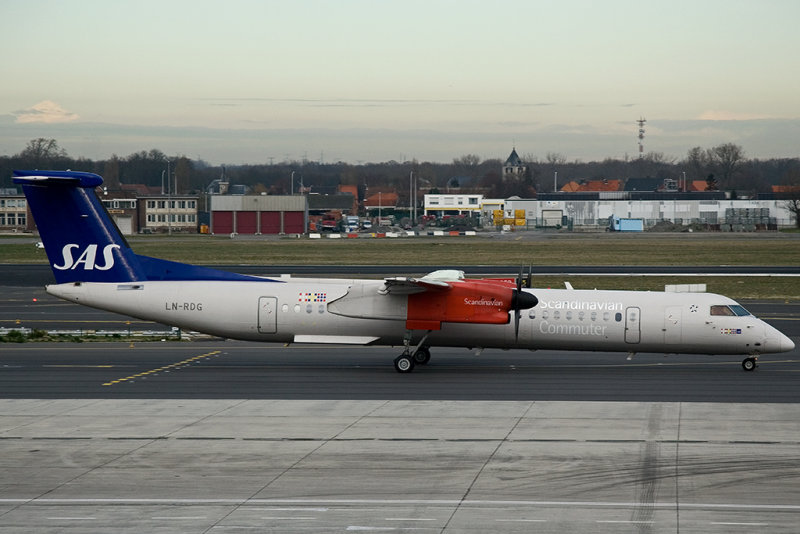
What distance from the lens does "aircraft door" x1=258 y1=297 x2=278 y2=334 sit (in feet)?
100

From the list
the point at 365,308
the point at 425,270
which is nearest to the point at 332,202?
the point at 425,270

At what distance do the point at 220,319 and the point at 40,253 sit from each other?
60.6 metres

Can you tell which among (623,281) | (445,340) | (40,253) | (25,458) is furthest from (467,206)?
(25,458)

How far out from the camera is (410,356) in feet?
98.5

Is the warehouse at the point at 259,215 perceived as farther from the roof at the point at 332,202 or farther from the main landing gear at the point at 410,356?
the main landing gear at the point at 410,356

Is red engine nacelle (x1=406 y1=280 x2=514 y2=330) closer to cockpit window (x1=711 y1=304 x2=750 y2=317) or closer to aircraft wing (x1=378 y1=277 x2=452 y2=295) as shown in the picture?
aircraft wing (x1=378 y1=277 x2=452 y2=295)

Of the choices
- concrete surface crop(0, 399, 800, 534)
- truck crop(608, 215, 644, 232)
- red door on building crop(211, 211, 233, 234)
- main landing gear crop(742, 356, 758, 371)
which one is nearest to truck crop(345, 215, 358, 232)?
red door on building crop(211, 211, 233, 234)

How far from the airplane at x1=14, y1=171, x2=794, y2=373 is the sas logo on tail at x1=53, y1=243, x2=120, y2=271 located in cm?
3

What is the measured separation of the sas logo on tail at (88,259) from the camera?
1200 inches

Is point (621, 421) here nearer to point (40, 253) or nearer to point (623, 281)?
point (623, 281)

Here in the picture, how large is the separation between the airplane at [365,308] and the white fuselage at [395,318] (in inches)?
1.3

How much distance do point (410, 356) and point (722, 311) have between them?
10.4 meters

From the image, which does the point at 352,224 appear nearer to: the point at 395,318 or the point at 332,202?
the point at 332,202

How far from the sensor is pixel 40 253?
84.7 metres
